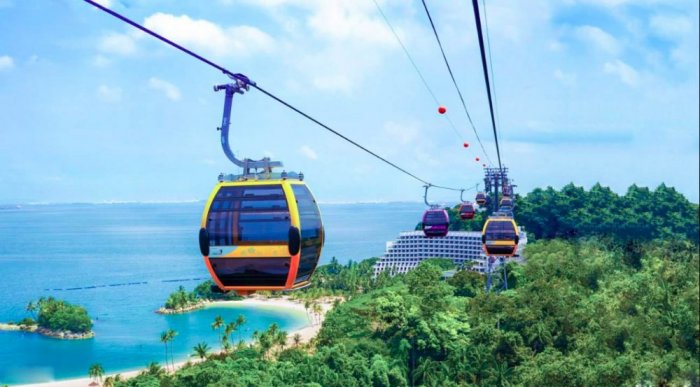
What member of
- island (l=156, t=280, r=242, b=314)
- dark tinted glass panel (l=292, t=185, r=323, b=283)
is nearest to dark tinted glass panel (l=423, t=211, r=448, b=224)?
Answer: dark tinted glass panel (l=292, t=185, r=323, b=283)

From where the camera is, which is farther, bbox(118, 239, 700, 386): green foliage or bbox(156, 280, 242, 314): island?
bbox(156, 280, 242, 314): island

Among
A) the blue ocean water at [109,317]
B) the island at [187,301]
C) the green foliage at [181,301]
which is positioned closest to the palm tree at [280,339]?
the blue ocean water at [109,317]

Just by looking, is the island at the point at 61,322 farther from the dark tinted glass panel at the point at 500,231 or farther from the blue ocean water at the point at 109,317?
the dark tinted glass panel at the point at 500,231

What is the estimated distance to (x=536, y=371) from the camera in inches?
1050

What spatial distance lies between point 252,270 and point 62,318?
74258 mm

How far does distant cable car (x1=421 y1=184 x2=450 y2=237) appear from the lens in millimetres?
25594

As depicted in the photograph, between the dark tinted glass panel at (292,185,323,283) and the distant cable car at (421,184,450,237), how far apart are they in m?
15.8

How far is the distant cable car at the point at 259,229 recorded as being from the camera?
9.35 m

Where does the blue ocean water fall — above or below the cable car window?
Result: below

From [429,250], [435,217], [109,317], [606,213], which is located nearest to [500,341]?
[435,217]

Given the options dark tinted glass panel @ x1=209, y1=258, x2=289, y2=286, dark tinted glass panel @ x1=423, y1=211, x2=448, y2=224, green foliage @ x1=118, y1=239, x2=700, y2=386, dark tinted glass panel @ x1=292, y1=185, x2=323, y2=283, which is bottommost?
green foliage @ x1=118, y1=239, x2=700, y2=386

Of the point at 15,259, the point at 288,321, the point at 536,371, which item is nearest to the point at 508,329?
the point at 536,371

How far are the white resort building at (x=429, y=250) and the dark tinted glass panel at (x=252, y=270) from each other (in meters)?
79.9

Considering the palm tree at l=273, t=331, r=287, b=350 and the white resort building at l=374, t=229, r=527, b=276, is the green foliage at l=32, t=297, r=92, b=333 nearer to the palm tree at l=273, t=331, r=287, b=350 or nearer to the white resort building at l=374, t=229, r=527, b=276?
the palm tree at l=273, t=331, r=287, b=350
